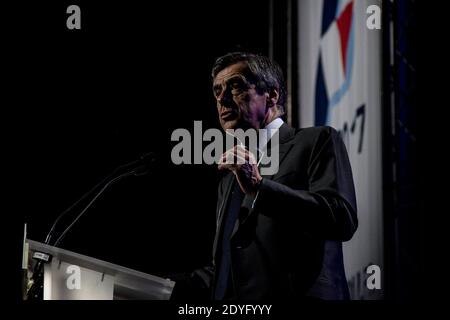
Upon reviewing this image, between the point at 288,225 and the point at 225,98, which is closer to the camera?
the point at 288,225

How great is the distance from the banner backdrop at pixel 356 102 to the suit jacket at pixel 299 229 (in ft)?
2.67

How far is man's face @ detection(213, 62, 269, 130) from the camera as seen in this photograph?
93.0 inches

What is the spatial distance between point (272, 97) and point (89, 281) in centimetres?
96

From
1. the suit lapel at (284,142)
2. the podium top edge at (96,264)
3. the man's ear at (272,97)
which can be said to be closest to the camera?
the podium top edge at (96,264)

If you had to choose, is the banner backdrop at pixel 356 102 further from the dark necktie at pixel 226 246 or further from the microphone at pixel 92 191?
the microphone at pixel 92 191

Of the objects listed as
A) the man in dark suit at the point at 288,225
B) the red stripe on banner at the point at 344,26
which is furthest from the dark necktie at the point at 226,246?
the red stripe on banner at the point at 344,26

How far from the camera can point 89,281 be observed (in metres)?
2.02

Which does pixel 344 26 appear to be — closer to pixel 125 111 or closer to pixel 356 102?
pixel 356 102

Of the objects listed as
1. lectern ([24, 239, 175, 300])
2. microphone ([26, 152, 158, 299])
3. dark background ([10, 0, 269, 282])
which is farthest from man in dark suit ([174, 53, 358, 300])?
dark background ([10, 0, 269, 282])

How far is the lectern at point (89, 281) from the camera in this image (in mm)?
2002

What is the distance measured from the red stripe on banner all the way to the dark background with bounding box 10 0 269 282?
0.68 meters

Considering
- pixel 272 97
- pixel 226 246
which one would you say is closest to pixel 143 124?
pixel 272 97

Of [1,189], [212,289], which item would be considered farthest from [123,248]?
[212,289]

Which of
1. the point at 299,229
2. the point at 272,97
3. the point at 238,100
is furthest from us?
the point at 272,97
